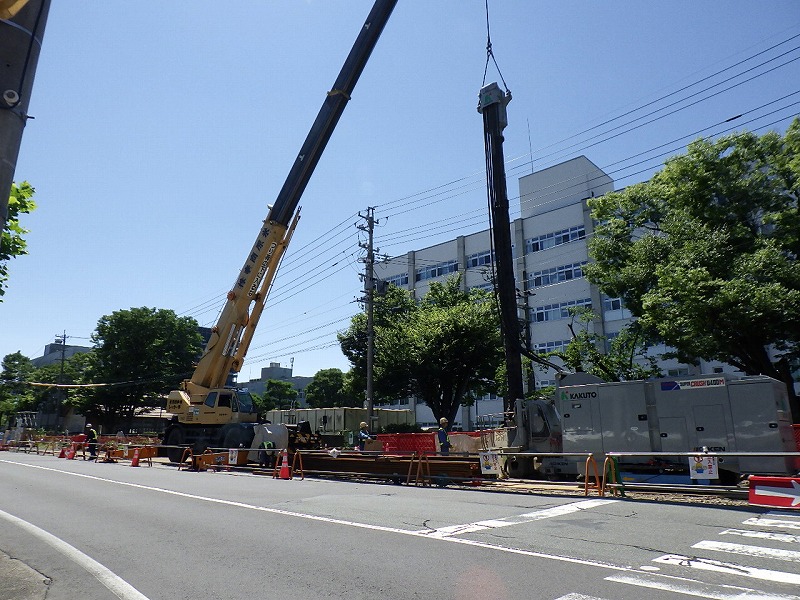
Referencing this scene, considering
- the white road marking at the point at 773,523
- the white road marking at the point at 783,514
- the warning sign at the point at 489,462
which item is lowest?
the white road marking at the point at 783,514

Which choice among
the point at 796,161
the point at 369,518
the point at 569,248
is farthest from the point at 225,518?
the point at 569,248

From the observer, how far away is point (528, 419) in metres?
16.7

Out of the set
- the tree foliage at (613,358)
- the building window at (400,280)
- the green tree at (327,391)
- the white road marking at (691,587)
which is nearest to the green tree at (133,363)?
the building window at (400,280)

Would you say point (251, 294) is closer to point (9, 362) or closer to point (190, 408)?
point (190, 408)

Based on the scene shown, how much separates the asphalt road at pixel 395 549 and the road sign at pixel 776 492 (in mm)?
564

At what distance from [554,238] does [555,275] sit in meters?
3.36

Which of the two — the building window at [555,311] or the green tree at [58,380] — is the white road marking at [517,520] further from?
the green tree at [58,380]

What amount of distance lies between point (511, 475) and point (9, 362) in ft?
298

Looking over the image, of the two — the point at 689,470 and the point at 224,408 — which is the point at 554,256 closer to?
the point at 224,408

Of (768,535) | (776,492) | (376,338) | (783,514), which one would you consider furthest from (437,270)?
(768,535)

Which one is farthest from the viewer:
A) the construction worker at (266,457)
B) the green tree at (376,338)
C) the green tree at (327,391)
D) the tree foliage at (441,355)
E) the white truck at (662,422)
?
the green tree at (327,391)

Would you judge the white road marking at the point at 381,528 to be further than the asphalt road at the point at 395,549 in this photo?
Yes

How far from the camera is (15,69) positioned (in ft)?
8.48

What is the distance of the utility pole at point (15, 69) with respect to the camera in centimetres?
248
